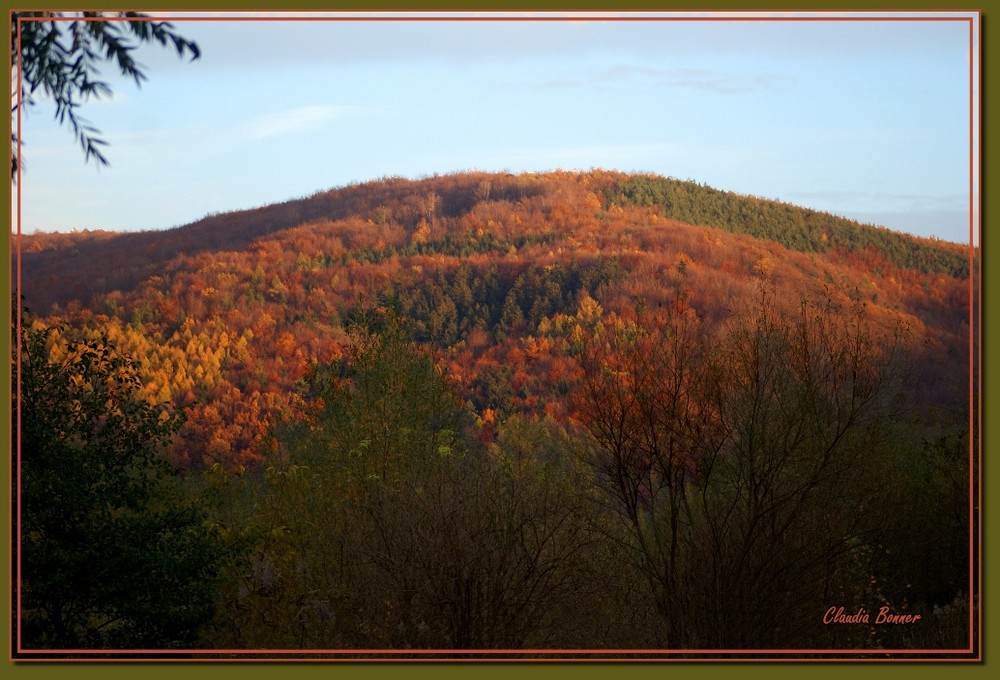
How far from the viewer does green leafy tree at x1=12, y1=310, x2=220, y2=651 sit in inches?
336

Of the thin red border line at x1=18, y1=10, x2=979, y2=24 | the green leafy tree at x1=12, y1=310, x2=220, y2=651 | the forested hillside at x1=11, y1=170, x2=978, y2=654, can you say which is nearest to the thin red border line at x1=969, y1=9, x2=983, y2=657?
the forested hillside at x1=11, y1=170, x2=978, y2=654

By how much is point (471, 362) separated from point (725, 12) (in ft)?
52.3

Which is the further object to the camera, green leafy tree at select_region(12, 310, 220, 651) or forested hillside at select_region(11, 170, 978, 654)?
forested hillside at select_region(11, 170, 978, 654)

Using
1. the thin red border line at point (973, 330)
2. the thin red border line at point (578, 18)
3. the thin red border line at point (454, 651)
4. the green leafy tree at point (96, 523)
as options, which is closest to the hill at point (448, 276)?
the thin red border line at point (973, 330)

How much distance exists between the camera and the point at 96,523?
30.1 ft

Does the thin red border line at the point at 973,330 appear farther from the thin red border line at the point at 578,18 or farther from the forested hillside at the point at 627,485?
the thin red border line at the point at 578,18

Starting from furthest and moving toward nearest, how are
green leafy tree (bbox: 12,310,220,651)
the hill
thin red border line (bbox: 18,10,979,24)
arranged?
the hill → green leafy tree (bbox: 12,310,220,651) → thin red border line (bbox: 18,10,979,24)

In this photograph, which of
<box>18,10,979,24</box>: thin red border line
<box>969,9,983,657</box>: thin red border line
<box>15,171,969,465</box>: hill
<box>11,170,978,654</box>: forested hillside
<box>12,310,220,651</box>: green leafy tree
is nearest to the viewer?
<box>969,9,983,657</box>: thin red border line

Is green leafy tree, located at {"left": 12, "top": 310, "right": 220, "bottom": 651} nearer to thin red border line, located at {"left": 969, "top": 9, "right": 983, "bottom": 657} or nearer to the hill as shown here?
the hill

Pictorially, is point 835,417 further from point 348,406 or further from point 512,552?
point 348,406

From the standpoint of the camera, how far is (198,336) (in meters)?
20.9

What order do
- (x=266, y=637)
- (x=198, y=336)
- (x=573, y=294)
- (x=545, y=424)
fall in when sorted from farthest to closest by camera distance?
(x=573, y=294), (x=198, y=336), (x=545, y=424), (x=266, y=637)

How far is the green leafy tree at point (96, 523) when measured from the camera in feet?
28.0

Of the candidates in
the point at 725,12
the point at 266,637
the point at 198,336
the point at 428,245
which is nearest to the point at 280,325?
the point at 198,336
